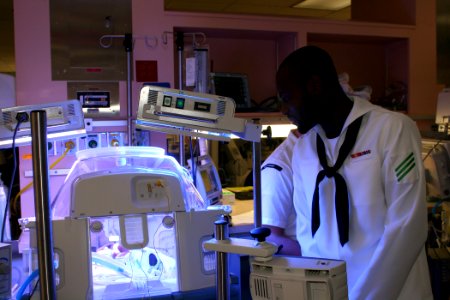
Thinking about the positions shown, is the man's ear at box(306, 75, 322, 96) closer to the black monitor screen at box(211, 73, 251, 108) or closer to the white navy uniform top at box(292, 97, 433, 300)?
the white navy uniform top at box(292, 97, 433, 300)

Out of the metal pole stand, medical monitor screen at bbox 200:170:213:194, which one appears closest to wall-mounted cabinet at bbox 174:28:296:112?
medical monitor screen at bbox 200:170:213:194

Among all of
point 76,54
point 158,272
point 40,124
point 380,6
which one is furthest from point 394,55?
point 40,124

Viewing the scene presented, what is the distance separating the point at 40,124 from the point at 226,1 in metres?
4.30

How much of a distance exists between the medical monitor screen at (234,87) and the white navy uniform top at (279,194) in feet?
5.07

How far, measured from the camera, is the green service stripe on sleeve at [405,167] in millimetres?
1329

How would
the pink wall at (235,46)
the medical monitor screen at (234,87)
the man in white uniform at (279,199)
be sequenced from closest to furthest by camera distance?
the man in white uniform at (279,199) < the pink wall at (235,46) < the medical monitor screen at (234,87)

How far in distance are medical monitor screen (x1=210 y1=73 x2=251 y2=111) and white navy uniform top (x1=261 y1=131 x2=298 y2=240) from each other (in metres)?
1.55

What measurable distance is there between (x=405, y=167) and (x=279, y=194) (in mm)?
584

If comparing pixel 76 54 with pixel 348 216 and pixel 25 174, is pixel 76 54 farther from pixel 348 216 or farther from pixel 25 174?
pixel 348 216

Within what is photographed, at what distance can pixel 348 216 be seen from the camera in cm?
144

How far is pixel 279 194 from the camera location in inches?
71.5

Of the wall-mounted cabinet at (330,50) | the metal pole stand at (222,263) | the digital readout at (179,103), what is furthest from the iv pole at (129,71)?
the metal pole stand at (222,263)

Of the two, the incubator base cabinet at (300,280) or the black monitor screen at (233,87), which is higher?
the black monitor screen at (233,87)

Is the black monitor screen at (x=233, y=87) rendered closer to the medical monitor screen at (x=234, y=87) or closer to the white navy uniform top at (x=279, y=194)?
the medical monitor screen at (x=234, y=87)
